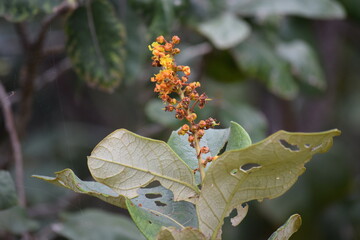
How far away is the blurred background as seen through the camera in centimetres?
108

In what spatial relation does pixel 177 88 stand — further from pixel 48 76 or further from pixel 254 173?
pixel 48 76

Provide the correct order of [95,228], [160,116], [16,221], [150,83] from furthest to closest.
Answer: [150,83] < [160,116] < [95,228] < [16,221]

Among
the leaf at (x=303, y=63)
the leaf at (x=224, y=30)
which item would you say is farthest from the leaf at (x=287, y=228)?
the leaf at (x=303, y=63)

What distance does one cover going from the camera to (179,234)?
1.67 feet

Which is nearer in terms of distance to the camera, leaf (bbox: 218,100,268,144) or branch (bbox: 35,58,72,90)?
branch (bbox: 35,58,72,90)

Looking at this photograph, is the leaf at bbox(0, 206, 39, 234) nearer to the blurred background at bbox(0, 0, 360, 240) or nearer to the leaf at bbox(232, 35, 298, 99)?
the blurred background at bbox(0, 0, 360, 240)

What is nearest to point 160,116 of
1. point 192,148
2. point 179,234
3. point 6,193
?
point 6,193

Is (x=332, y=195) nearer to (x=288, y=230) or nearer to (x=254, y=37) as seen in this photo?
(x=254, y=37)

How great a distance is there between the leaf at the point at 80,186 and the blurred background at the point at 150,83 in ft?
1.30

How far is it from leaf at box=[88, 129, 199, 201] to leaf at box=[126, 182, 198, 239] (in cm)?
3

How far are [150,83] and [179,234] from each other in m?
1.12

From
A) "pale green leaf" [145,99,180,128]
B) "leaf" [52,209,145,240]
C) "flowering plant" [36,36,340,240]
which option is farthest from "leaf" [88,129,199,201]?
"pale green leaf" [145,99,180,128]

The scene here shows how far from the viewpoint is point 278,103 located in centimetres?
195

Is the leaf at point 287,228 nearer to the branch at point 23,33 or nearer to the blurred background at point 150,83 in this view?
the blurred background at point 150,83
